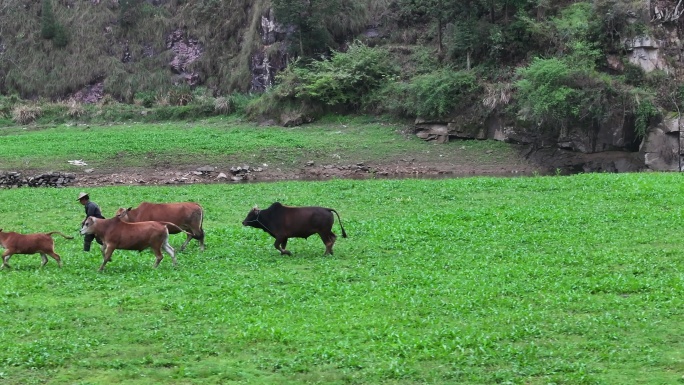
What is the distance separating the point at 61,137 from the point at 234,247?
25.5m

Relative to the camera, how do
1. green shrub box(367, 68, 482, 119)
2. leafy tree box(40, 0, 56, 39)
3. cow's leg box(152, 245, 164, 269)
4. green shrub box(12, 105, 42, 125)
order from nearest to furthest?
cow's leg box(152, 245, 164, 269), green shrub box(367, 68, 482, 119), green shrub box(12, 105, 42, 125), leafy tree box(40, 0, 56, 39)

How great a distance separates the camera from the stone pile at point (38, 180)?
112 ft

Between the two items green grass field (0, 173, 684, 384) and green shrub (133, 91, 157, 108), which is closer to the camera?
green grass field (0, 173, 684, 384)

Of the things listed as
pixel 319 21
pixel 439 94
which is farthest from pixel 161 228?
pixel 319 21

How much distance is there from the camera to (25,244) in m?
16.7

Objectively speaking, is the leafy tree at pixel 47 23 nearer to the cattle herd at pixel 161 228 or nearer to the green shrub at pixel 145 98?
the green shrub at pixel 145 98

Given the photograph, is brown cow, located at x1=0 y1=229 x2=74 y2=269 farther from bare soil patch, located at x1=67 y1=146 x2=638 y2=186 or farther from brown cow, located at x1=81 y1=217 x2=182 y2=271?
bare soil patch, located at x1=67 y1=146 x2=638 y2=186

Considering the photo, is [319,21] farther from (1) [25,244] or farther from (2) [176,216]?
(1) [25,244]

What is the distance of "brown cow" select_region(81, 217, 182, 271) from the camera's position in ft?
53.2

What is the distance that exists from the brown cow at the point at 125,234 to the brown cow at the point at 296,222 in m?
2.28

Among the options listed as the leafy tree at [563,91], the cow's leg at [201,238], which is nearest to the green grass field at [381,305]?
the cow's leg at [201,238]

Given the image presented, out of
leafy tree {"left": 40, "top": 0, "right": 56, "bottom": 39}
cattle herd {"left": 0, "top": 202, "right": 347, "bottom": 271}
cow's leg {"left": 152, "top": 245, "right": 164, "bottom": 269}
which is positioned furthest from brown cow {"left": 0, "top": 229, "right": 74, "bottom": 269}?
leafy tree {"left": 40, "top": 0, "right": 56, "bottom": 39}

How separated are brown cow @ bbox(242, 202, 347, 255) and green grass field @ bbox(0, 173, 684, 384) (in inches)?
18.6

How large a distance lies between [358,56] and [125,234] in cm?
3192
